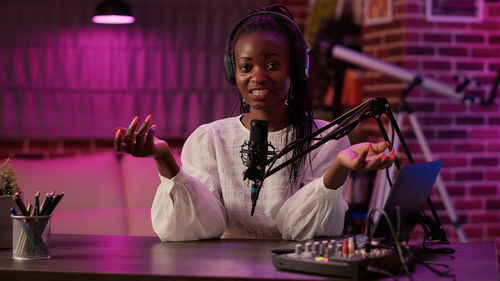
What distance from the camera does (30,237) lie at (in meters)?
1.58

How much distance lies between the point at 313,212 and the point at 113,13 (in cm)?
214

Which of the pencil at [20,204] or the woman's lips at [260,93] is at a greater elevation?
the woman's lips at [260,93]

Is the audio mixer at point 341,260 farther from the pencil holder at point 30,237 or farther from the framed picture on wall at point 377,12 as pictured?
the framed picture on wall at point 377,12

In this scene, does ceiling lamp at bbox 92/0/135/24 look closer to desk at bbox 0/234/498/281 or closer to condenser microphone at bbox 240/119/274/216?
desk at bbox 0/234/498/281

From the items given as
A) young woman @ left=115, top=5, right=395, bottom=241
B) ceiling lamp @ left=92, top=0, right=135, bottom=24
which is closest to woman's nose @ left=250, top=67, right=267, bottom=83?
young woman @ left=115, top=5, right=395, bottom=241

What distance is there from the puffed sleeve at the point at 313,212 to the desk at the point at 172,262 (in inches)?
2.1

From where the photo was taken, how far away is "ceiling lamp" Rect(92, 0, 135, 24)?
11.9 ft

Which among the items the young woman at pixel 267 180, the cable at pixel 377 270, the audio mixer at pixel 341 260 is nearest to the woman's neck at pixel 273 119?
the young woman at pixel 267 180

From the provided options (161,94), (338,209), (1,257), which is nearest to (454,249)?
(338,209)

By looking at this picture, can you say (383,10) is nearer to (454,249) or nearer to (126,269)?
(454,249)

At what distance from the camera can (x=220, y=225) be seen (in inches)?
74.5

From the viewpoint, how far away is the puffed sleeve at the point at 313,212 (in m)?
1.78

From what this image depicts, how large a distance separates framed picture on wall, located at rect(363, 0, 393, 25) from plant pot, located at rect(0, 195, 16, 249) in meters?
2.80

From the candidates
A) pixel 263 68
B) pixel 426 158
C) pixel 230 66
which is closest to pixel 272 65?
pixel 263 68
